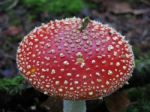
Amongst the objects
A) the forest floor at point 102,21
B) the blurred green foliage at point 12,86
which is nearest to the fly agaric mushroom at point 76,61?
the blurred green foliage at point 12,86

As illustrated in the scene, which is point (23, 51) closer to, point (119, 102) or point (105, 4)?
point (119, 102)

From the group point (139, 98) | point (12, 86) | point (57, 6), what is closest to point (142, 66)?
point (139, 98)

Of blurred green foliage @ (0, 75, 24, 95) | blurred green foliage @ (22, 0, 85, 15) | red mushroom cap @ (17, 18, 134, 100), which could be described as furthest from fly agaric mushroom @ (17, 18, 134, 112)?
blurred green foliage @ (22, 0, 85, 15)

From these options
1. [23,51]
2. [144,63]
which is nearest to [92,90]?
[23,51]

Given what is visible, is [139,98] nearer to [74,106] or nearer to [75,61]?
[74,106]

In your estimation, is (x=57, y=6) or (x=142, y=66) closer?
(x=142, y=66)

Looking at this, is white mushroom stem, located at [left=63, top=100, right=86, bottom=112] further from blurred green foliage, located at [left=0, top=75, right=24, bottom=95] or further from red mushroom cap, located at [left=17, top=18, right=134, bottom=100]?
blurred green foliage, located at [left=0, top=75, right=24, bottom=95]

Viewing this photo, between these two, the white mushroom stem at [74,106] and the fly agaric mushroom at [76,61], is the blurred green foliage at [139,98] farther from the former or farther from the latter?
the fly agaric mushroom at [76,61]
